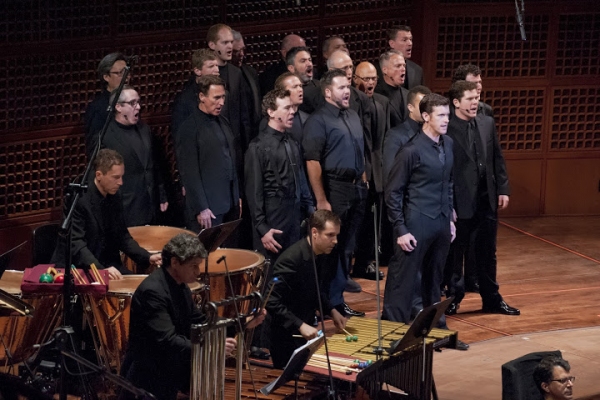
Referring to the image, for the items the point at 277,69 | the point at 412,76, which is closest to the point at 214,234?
the point at 277,69

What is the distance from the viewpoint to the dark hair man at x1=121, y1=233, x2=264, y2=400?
18.7 feet

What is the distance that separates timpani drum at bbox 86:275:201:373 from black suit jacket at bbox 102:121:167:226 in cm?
147

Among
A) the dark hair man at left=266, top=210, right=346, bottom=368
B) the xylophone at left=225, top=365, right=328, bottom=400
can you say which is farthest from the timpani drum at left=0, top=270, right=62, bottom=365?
the dark hair man at left=266, top=210, right=346, bottom=368

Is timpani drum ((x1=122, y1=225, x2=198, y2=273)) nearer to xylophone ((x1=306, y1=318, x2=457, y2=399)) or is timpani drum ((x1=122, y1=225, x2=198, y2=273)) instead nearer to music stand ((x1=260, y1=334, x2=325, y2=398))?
xylophone ((x1=306, y1=318, x2=457, y2=399))

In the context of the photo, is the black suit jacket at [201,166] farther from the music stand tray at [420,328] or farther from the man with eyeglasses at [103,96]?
the music stand tray at [420,328]

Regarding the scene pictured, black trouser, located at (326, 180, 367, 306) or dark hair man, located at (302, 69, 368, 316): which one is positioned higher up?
dark hair man, located at (302, 69, 368, 316)

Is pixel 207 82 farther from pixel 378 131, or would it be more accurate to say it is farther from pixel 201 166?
pixel 378 131

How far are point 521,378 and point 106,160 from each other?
267 centimetres

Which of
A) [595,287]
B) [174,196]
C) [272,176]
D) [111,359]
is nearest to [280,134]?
[272,176]

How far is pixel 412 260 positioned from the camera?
7.80 meters

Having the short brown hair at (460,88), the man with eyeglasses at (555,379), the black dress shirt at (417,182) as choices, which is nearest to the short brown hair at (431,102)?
the black dress shirt at (417,182)

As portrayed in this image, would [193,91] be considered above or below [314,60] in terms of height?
below

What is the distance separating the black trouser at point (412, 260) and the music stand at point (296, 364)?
206 cm

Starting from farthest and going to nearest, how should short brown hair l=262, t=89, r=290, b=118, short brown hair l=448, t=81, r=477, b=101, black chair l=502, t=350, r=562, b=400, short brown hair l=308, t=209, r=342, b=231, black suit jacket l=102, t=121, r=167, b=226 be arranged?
short brown hair l=448, t=81, r=477, b=101 < black suit jacket l=102, t=121, r=167, b=226 < short brown hair l=262, t=89, r=290, b=118 < short brown hair l=308, t=209, r=342, b=231 < black chair l=502, t=350, r=562, b=400
